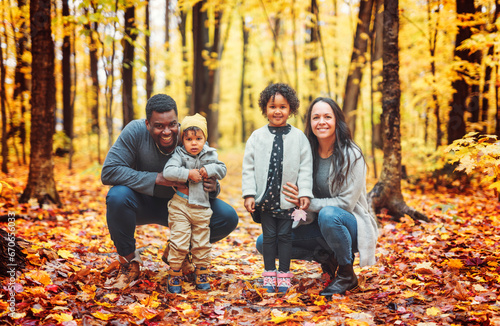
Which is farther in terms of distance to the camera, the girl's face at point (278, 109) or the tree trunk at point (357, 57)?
the tree trunk at point (357, 57)

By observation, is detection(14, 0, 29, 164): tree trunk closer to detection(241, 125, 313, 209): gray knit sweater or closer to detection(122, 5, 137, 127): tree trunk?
detection(122, 5, 137, 127): tree trunk

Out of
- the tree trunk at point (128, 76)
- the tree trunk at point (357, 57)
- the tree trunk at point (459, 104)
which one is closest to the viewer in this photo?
the tree trunk at point (459, 104)

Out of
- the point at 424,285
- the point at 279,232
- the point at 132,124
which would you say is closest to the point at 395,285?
the point at 424,285

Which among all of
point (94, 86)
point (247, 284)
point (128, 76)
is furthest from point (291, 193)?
point (94, 86)

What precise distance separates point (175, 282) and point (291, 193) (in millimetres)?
1236

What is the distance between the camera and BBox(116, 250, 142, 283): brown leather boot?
2.93 m

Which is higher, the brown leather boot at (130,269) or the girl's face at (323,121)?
the girl's face at (323,121)

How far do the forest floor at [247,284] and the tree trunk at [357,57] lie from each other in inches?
154

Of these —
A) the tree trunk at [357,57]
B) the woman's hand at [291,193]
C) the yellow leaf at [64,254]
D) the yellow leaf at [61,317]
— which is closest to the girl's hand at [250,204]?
the woman's hand at [291,193]

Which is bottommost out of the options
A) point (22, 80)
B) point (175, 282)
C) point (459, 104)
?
point (175, 282)

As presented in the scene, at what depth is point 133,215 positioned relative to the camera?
3.03 metres

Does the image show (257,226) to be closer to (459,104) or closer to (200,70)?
(459,104)

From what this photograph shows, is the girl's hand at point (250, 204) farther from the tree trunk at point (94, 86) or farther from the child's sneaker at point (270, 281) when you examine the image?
the tree trunk at point (94, 86)

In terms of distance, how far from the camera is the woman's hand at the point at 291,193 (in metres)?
2.89
